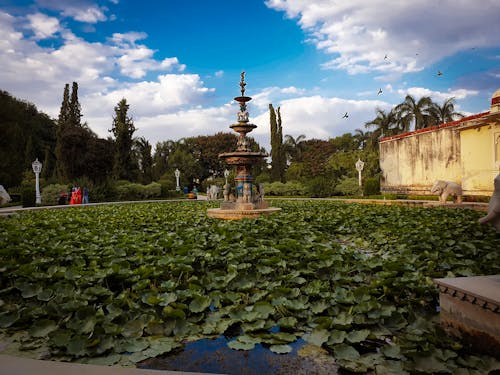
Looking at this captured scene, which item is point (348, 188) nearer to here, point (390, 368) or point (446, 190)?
point (446, 190)

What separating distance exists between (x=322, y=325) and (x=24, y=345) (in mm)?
2150

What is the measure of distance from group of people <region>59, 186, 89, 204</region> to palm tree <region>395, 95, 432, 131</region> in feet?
82.6

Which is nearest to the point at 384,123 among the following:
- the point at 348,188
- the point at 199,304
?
the point at 348,188

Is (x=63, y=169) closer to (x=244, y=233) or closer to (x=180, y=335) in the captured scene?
(x=244, y=233)

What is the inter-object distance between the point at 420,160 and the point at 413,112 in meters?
13.3

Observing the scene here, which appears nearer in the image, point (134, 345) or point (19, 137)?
point (134, 345)

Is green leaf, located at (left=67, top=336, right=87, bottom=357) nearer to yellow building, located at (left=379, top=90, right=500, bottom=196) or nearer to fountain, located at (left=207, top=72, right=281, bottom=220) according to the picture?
fountain, located at (left=207, top=72, right=281, bottom=220)

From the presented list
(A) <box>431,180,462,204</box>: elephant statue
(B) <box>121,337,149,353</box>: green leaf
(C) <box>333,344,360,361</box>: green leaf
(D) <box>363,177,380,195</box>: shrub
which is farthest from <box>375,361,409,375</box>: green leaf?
(D) <box>363,177,380,195</box>: shrub

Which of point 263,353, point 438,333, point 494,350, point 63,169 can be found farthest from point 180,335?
point 63,169

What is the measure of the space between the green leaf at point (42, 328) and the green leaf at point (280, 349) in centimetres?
163

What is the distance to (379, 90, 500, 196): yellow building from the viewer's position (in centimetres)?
1341

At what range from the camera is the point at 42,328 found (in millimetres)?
2658

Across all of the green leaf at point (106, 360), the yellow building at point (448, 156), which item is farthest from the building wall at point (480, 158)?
the green leaf at point (106, 360)

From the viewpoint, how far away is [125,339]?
2604mm
